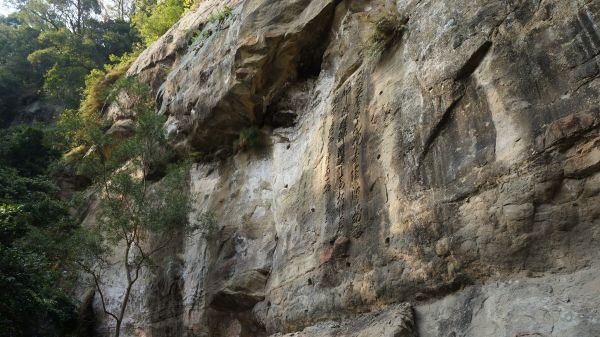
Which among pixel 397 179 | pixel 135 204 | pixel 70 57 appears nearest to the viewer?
pixel 397 179

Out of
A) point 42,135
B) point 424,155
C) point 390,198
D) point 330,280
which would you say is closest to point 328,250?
point 330,280

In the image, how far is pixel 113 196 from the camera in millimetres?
13078

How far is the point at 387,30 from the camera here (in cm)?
873

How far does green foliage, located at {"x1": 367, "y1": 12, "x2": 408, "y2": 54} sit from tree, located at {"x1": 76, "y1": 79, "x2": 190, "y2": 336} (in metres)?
6.48

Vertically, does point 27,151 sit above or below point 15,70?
below

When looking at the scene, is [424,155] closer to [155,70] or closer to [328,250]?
[328,250]

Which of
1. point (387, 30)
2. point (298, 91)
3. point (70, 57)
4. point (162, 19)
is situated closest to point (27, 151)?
point (162, 19)

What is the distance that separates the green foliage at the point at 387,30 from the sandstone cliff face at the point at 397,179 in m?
0.16

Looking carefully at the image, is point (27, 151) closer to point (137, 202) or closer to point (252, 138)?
point (137, 202)

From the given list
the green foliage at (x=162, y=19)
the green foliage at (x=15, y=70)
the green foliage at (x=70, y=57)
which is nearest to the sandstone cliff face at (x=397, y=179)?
the green foliage at (x=162, y=19)

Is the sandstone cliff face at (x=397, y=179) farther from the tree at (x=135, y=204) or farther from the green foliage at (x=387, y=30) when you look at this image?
the tree at (x=135, y=204)

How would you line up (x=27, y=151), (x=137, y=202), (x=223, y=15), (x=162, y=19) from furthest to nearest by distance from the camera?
(x=162, y=19)
(x=27, y=151)
(x=223, y=15)
(x=137, y=202)

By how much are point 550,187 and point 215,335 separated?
782 cm

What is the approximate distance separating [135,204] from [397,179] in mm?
7529
